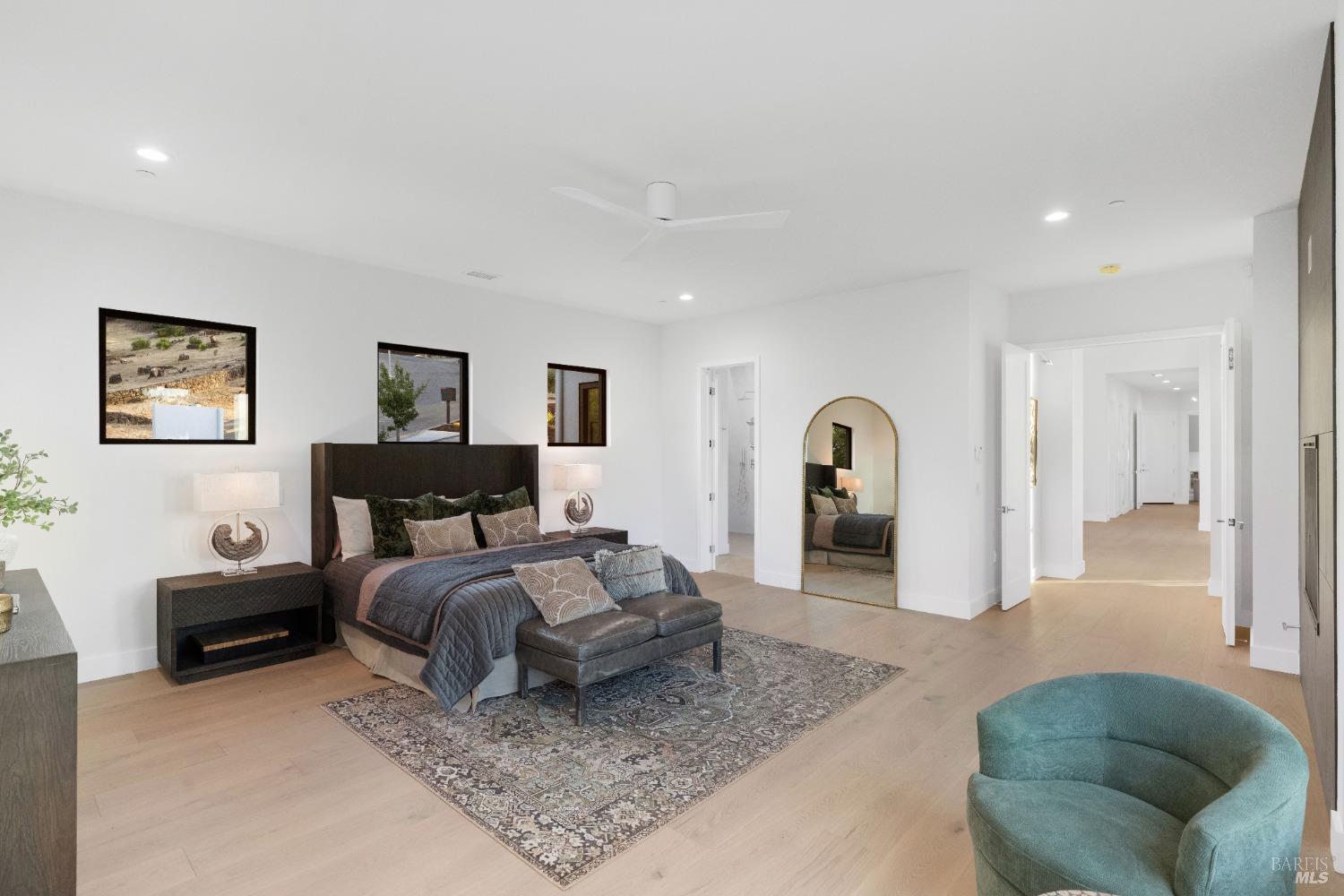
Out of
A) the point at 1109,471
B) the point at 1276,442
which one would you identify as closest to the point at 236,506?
the point at 1276,442

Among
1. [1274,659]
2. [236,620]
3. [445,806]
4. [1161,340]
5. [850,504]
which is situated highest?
[1161,340]

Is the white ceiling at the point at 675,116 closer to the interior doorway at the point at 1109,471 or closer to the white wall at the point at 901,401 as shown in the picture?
the white wall at the point at 901,401

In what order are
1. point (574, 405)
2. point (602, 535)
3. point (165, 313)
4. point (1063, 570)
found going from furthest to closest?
point (1063, 570) < point (574, 405) < point (602, 535) < point (165, 313)

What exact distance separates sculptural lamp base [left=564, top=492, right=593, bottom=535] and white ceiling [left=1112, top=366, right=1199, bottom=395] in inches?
366

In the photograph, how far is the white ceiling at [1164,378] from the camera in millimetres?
11236

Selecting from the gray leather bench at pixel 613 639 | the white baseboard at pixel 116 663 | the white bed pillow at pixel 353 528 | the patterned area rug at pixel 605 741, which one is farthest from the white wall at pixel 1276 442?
the white baseboard at pixel 116 663

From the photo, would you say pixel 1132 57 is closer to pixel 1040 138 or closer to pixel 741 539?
pixel 1040 138

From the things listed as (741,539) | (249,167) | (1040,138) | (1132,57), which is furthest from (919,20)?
(741,539)

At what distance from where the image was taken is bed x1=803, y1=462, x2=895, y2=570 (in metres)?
6.05

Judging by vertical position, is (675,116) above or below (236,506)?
above

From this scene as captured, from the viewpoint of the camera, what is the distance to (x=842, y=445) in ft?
20.2

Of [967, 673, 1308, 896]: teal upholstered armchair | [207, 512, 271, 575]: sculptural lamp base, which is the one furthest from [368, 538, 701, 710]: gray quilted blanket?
[967, 673, 1308, 896]: teal upholstered armchair

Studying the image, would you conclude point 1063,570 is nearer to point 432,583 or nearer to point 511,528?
point 511,528

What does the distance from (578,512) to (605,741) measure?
321 cm
